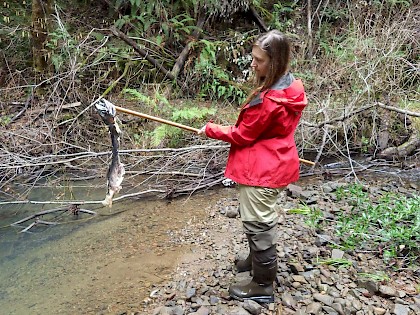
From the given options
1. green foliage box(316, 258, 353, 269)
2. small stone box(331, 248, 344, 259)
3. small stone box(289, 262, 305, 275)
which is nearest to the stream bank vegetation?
small stone box(331, 248, 344, 259)

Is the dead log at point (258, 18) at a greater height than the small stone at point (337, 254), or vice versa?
the dead log at point (258, 18)

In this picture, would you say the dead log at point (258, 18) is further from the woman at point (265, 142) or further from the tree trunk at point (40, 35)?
the woman at point (265, 142)

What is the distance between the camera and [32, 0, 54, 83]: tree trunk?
7715 millimetres

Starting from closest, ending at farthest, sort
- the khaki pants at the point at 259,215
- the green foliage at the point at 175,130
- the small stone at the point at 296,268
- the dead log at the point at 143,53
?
the khaki pants at the point at 259,215
the small stone at the point at 296,268
the green foliage at the point at 175,130
the dead log at the point at 143,53

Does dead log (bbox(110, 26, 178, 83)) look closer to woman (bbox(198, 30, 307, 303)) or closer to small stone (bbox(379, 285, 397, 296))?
woman (bbox(198, 30, 307, 303))

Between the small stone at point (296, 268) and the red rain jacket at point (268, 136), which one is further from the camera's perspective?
the small stone at point (296, 268)

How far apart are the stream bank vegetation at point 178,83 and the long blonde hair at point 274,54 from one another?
2.10m

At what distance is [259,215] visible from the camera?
2777 mm

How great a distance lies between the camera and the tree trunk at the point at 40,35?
771 cm

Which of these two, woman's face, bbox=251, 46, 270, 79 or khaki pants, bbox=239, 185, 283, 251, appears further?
khaki pants, bbox=239, 185, 283, 251

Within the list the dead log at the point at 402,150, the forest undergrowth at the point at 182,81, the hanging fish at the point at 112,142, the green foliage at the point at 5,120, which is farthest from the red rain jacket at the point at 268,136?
the green foliage at the point at 5,120

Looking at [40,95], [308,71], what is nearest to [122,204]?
[40,95]

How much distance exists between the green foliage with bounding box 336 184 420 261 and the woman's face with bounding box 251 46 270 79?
6.41ft

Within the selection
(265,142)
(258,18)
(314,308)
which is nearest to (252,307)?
(314,308)
